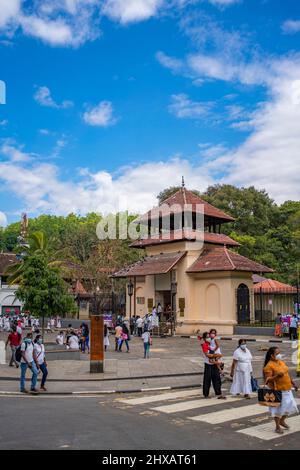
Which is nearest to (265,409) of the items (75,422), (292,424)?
(292,424)

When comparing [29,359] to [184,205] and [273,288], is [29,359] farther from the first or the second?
[273,288]

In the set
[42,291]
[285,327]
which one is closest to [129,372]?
[42,291]

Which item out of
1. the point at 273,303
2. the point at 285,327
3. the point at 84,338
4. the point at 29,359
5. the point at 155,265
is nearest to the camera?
the point at 29,359

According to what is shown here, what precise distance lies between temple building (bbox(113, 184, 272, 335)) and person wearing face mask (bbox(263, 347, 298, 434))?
25.0m

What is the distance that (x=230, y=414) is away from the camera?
11.2 metres

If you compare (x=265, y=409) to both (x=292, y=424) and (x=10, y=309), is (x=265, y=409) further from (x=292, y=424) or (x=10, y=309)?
(x=10, y=309)

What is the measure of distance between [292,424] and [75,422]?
442 cm

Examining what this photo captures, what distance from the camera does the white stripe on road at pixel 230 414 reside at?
10658 mm

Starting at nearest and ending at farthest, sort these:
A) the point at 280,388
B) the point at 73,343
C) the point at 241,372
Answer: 1. the point at 280,388
2. the point at 241,372
3. the point at 73,343

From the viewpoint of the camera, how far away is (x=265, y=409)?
11.7 metres

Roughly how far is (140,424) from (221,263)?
26301 millimetres

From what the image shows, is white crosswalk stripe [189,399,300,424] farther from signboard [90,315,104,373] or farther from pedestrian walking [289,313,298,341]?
pedestrian walking [289,313,298,341]

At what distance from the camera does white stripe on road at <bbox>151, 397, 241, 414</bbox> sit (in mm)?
11844

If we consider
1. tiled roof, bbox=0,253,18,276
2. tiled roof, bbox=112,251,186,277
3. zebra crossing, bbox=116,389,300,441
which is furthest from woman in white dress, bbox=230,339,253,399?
tiled roof, bbox=0,253,18,276
